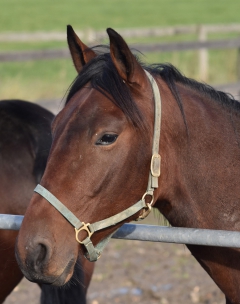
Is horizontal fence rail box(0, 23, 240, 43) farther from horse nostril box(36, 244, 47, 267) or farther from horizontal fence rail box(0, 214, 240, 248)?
horse nostril box(36, 244, 47, 267)

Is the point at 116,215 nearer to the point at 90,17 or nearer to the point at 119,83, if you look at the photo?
the point at 119,83

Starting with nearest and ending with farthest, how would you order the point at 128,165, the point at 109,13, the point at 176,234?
the point at 128,165
the point at 176,234
the point at 109,13

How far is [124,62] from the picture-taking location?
2.24m

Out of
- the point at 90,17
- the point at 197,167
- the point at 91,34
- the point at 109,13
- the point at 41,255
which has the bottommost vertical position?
the point at 109,13

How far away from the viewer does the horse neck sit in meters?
2.34

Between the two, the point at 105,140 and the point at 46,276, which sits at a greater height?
the point at 105,140

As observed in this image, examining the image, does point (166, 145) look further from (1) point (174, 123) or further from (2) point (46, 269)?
(2) point (46, 269)

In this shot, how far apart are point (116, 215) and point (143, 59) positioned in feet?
3.95

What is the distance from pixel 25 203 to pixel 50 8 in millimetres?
32969

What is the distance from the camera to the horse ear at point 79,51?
2557mm

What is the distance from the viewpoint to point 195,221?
2400mm

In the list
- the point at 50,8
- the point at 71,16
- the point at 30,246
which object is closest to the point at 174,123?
the point at 30,246

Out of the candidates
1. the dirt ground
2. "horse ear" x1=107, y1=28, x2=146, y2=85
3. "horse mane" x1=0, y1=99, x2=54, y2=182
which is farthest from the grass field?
"horse ear" x1=107, y1=28, x2=146, y2=85

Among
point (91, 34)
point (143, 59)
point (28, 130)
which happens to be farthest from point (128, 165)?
point (91, 34)
